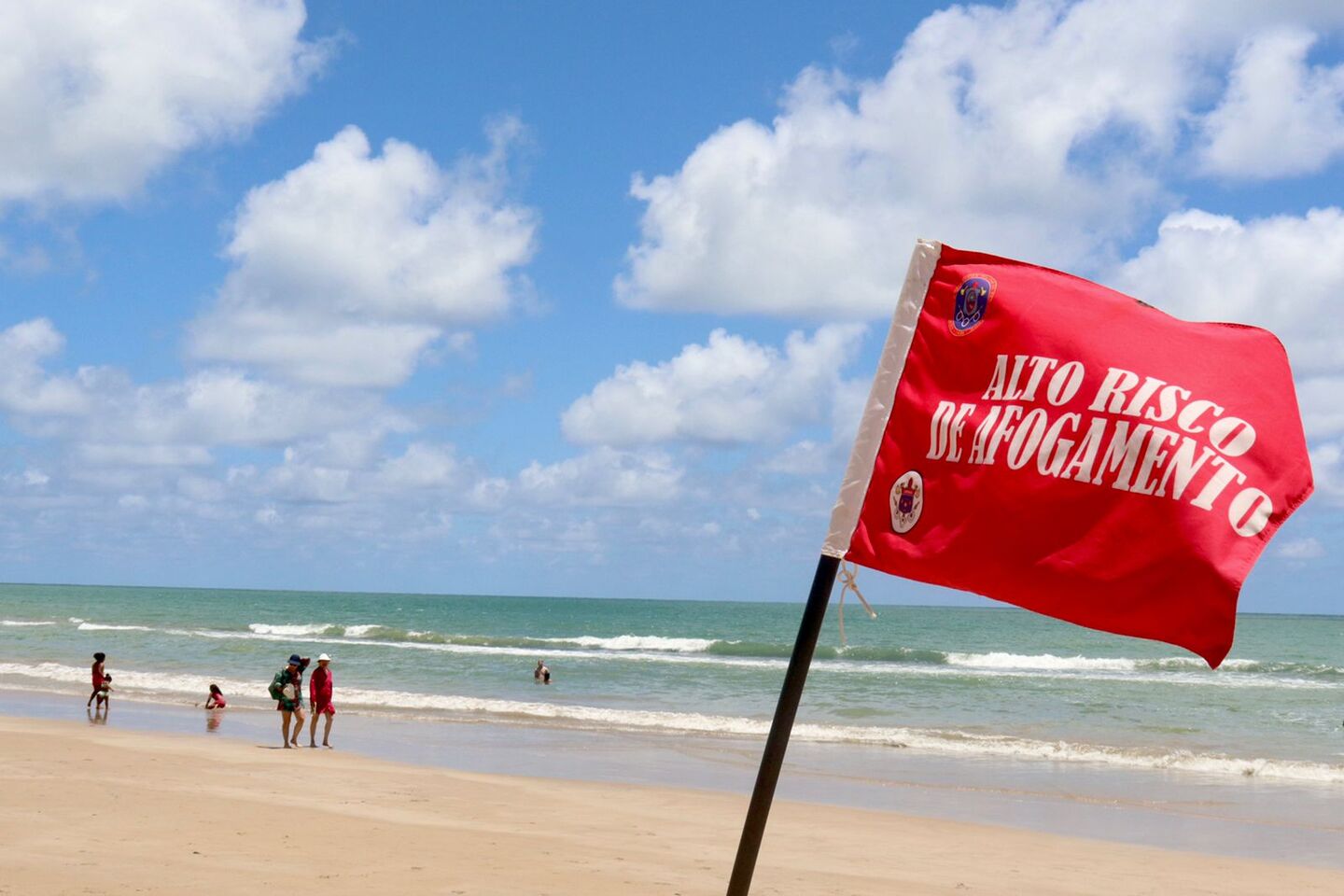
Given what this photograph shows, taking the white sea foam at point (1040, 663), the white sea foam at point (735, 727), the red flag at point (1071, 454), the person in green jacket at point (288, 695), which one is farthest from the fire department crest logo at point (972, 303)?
the white sea foam at point (1040, 663)

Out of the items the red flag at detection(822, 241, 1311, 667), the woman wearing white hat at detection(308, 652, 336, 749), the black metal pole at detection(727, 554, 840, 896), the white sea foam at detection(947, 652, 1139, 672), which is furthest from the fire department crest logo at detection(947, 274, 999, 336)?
the white sea foam at detection(947, 652, 1139, 672)

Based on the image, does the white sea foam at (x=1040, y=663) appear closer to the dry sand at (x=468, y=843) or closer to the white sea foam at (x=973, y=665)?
the white sea foam at (x=973, y=665)

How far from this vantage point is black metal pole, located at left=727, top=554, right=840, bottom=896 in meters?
4.17

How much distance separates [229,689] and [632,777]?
17.1 m

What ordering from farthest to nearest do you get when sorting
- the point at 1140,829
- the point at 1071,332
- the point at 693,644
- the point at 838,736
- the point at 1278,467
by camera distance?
the point at 693,644 → the point at 838,736 → the point at 1140,829 → the point at 1071,332 → the point at 1278,467

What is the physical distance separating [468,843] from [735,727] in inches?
600

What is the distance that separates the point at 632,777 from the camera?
59.8 ft

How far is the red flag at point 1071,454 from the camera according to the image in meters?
3.65

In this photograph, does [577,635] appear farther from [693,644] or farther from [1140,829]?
[1140,829]

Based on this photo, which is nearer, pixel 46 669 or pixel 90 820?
pixel 90 820

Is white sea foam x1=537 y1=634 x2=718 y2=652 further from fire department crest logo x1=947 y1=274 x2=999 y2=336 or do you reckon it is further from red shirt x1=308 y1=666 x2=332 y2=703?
fire department crest logo x1=947 y1=274 x2=999 y2=336

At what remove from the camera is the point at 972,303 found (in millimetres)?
4246

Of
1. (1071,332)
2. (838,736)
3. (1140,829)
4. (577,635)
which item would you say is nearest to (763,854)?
(1140,829)

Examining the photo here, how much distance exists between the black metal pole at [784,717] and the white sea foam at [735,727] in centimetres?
1912
